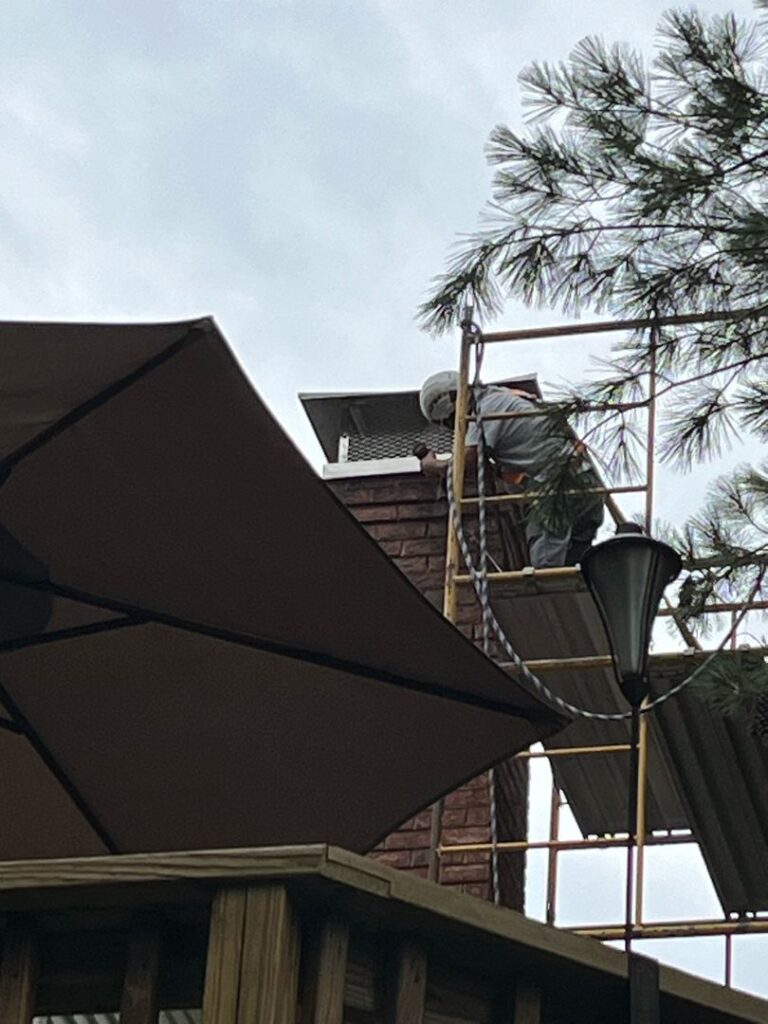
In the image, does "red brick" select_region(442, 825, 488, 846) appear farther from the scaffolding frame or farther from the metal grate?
the metal grate

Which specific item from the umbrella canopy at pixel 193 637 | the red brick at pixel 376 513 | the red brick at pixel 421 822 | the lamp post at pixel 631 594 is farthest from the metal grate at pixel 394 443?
the lamp post at pixel 631 594

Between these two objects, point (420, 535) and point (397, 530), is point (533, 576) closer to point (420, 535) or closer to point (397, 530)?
point (420, 535)

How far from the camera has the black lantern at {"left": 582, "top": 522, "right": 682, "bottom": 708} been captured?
580 centimetres

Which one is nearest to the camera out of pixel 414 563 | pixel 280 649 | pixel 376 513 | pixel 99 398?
pixel 99 398

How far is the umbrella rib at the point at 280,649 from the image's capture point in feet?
20.2

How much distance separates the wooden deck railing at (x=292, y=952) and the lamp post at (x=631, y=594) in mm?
2464

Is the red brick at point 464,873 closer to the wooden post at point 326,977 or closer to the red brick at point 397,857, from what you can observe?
the red brick at point 397,857

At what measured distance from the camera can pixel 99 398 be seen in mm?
5438

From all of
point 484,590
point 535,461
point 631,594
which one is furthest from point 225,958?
point 484,590

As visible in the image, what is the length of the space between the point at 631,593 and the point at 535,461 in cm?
224

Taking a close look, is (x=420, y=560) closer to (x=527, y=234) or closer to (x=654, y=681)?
(x=654, y=681)

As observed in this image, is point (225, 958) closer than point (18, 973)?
Yes

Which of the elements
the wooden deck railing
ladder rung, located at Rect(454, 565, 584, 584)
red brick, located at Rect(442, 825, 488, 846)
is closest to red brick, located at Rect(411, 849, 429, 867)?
red brick, located at Rect(442, 825, 488, 846)

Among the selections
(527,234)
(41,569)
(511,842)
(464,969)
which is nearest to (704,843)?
(511,842)
